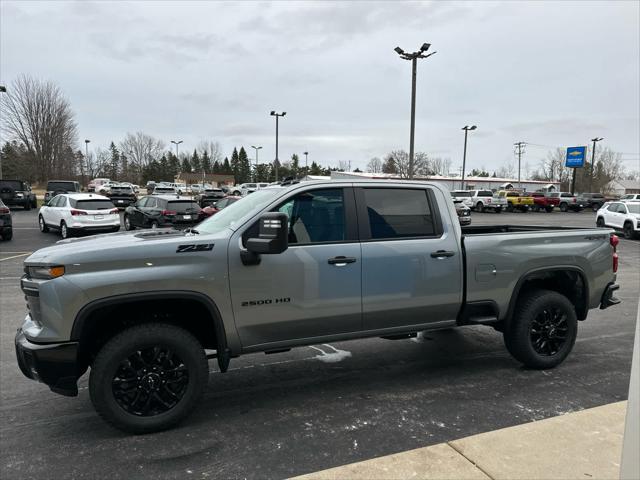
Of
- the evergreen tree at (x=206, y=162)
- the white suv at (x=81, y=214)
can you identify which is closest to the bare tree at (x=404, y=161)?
the evergreen tree at (x=206, y=162)

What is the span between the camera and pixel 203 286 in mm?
3561

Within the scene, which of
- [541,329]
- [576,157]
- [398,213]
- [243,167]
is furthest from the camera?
[243,167]

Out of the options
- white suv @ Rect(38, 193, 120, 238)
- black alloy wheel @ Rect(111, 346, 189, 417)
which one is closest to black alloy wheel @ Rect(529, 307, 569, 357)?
black alloy wheel @ Rect(111, 346, 189, 417)

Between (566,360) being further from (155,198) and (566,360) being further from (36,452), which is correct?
(155,198)

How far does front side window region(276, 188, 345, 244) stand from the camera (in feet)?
13.0

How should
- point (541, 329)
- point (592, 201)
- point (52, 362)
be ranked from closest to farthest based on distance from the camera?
point (52, 362)
point (541, 329)
point (592, 201)

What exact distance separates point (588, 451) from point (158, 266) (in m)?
3.21

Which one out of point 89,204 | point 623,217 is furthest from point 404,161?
point 89,204

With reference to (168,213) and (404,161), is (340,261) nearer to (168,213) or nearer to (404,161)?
(168,213)

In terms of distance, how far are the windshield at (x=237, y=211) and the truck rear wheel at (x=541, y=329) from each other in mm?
2741

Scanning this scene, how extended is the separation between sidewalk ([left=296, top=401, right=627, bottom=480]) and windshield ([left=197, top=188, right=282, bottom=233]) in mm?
2064

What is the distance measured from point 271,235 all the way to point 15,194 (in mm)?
31557

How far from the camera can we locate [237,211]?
13.9ft

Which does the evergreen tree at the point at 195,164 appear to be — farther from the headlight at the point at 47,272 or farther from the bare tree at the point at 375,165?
the headlight at the point at 47,272
